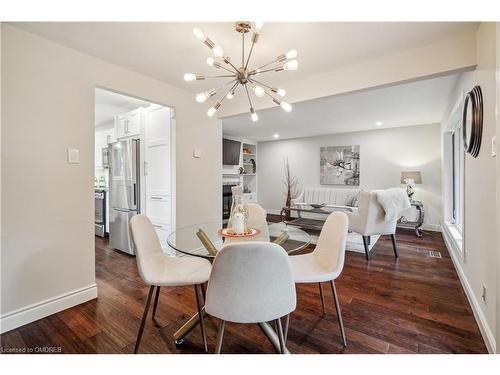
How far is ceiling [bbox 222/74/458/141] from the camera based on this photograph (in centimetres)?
306

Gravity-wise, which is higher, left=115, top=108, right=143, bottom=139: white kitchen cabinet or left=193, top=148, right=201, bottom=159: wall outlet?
left=115, top=108, right=143, bottom=139: white kitchen cabinet

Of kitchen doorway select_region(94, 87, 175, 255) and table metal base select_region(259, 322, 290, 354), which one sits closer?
table metal base select_region(259, 322, 290, 354)

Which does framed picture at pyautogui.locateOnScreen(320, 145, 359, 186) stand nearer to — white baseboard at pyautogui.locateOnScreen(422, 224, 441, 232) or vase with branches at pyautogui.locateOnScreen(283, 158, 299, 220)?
vase with branches at pyautogui.locateOnScreen(283, 158, 299, 220)

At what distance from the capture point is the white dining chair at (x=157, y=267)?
57.2 inches

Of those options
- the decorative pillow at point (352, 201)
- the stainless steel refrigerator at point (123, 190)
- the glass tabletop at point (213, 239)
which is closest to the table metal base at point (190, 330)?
the glass tabletop at point (213, 239)

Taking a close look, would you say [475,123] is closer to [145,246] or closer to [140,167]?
[145,246]

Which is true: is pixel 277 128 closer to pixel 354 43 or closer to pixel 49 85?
pixel 354 43

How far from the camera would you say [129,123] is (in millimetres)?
3543

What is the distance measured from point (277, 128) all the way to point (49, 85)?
430 centimetres

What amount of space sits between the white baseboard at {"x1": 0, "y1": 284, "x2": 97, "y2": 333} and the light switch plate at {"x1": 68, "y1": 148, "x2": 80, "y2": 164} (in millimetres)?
1136

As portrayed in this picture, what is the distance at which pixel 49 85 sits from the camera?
1.89 meters

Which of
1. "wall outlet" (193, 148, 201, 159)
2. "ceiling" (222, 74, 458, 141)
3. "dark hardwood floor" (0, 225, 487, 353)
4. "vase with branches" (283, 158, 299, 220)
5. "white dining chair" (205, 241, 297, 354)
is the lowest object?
"dark hardwood floor" (0, 225, 487, 353)

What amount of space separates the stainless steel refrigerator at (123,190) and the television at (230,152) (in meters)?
2.90

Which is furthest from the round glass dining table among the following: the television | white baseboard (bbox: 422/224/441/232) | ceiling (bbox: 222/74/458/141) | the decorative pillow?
white baseboard (bbox: 422/224/441/232)
